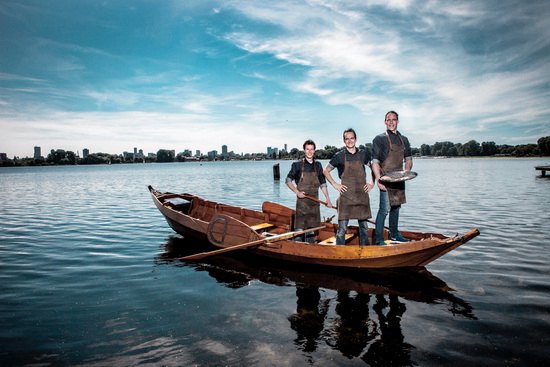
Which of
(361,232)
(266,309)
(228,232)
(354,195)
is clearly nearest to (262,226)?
(228,232)

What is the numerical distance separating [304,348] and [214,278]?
3762mm

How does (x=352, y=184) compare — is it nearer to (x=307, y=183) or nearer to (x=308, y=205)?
(x=307, y=183)

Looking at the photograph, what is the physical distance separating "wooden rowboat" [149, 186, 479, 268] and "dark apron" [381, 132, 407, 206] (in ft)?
3.22

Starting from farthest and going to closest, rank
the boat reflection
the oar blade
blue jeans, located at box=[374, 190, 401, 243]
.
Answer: the oar blade, blue jeans, located at box=[374, 190, 401, 243], the boat reflection

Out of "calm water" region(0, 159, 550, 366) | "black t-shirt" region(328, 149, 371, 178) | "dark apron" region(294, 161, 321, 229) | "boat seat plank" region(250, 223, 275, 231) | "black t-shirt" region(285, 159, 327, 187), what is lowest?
"calm water" region(0, 159, 550, 366)

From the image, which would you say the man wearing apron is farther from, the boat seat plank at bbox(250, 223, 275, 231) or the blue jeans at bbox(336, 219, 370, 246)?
the boat seat plank at bbox(250, 223, 275, 231)

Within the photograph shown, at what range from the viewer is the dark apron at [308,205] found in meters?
7.57

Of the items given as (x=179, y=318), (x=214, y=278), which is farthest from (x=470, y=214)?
(x=179, y=318)

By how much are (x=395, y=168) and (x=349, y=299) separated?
117 inches

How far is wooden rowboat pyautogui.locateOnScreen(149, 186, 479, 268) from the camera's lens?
6.56 meters

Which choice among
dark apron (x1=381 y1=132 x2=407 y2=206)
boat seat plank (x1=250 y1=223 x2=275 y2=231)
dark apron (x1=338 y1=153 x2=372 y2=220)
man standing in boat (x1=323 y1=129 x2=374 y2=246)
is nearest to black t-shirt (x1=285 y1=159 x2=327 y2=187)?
man standing in boat (x1=323 y1=129 x2=374 y2=246)

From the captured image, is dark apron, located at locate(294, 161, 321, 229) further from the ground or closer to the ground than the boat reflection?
further from the ground

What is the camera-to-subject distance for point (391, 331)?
4.93 meters

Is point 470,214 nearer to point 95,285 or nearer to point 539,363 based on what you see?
point 539,363
